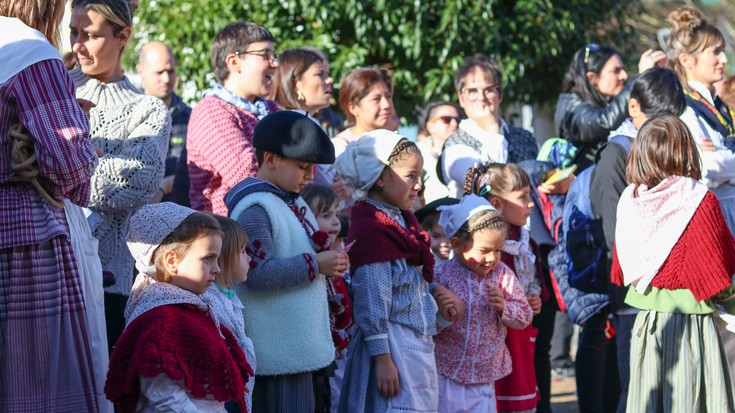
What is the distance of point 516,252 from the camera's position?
5445mm

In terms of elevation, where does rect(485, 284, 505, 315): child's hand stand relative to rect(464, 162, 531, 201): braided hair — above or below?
below

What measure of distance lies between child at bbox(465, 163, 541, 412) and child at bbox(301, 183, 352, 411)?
0.88 m

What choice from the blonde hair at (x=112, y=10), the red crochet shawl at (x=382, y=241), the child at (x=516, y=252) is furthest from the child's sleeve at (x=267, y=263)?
the child at (x=516, y=252)

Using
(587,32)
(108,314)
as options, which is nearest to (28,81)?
(108,314)

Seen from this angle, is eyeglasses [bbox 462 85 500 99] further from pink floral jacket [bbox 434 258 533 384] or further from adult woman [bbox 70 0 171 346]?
adult woman [bbox 70 0 171 346]

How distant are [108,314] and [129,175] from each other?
24.0 inches

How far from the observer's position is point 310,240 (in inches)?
170

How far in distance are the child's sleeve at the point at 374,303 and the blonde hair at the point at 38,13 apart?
1.68m

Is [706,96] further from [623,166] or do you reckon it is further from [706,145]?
[623,166]

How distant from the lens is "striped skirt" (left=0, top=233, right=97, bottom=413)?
3416 millimetres

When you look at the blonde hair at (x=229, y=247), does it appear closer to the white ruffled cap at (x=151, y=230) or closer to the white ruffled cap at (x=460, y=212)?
the white ruffled cap at (x=151, y=230)

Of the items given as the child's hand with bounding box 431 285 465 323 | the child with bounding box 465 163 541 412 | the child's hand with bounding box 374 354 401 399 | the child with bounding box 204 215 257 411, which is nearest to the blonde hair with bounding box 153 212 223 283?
the child with bounding box 204 215 257 411

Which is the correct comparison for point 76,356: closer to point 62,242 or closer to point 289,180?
point 62,242

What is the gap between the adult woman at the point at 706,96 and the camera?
6090mm
